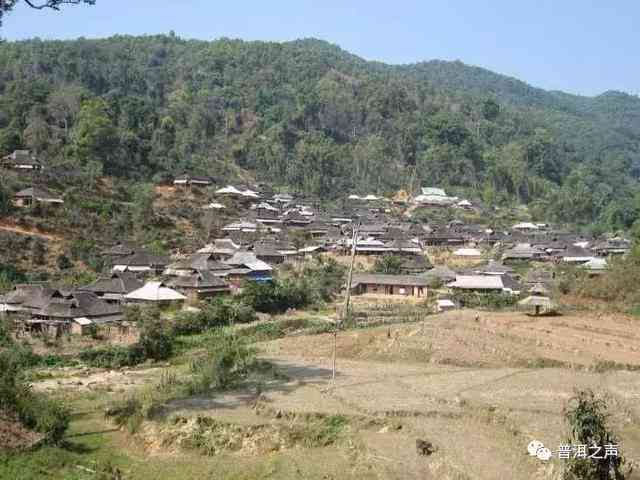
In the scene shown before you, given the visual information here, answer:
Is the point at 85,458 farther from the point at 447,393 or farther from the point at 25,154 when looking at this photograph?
the point at 25,154

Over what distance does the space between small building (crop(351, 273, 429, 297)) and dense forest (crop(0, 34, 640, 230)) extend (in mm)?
23393

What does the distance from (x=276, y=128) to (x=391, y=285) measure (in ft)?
173

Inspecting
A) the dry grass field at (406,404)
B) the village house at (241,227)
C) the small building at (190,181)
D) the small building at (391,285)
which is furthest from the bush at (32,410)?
the small building at (190,181)

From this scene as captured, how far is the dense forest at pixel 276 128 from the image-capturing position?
60719 mm

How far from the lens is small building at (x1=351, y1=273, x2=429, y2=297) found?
4009 cm

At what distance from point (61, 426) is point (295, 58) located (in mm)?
116706

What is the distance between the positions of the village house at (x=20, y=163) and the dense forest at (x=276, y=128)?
2.60 meters

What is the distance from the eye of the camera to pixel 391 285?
133ft

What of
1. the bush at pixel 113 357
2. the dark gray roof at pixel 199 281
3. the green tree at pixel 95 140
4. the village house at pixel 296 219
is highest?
the green tree at pixel 95 140

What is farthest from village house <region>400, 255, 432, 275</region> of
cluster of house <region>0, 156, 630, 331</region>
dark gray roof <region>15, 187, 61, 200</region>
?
dark gray roof <region>15, 187, 61, 200</region>

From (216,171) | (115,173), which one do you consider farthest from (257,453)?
(216,171)

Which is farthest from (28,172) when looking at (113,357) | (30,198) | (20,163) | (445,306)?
(445,306)

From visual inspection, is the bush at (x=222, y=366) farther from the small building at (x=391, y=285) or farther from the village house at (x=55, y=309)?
the small building at (x=391, y=285)

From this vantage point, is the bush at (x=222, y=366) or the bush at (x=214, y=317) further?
the bush at (x=214, y=317)
